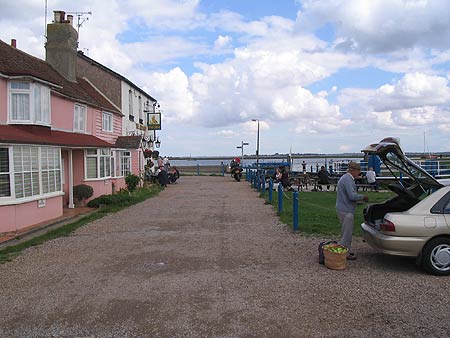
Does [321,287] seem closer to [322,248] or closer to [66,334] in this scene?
[322,248]

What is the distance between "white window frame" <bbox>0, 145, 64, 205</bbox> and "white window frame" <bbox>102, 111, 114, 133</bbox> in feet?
26.2

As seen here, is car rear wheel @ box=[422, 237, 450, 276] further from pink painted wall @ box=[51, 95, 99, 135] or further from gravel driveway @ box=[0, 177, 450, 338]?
pink painted wall @ box=[51, 95, 99, 135]

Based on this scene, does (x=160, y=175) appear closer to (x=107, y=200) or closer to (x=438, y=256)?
(x=107, y=200)

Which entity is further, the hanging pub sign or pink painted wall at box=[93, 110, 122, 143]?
the hanging pub sign

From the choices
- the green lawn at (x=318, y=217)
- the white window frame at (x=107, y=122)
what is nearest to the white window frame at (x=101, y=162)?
the white window frame at (x=107, y=122)

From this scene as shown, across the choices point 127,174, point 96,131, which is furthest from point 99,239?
point 127,174

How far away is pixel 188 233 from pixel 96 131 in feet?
40.9

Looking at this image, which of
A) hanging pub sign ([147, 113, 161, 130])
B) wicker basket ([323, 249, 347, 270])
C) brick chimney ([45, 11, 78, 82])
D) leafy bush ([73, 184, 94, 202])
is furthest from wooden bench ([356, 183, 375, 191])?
hanging pub sign ([147, 113, 161, 130])

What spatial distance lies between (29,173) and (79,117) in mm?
6989

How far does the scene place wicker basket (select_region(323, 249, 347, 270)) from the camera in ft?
23.0

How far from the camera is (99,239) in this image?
416 inches

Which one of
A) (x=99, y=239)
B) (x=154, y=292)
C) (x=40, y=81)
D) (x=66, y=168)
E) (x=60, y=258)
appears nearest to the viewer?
(x=154, y=292)

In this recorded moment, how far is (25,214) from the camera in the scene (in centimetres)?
1257

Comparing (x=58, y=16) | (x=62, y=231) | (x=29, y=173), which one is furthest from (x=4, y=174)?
(x=58, y=16)
